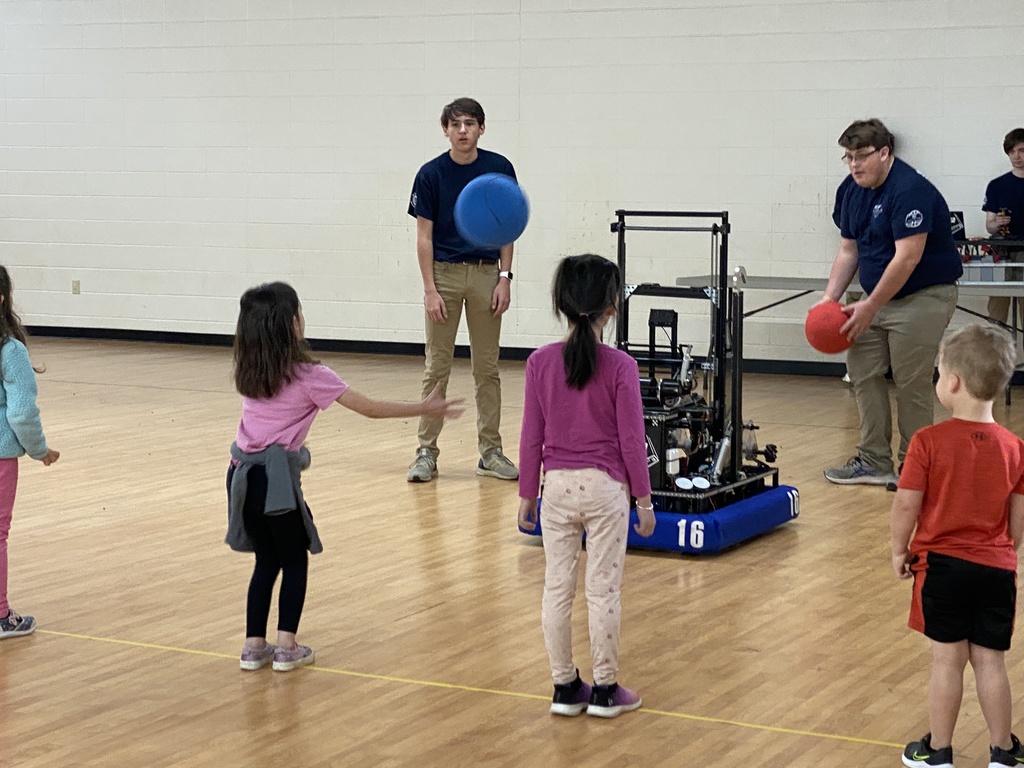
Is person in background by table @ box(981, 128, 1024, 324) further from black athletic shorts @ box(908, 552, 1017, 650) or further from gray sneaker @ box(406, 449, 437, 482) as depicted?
black athletic shorts @ box(908, 552, 1017, 650)

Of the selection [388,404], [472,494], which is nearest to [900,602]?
[388,404]

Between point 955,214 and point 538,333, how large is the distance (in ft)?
11.2

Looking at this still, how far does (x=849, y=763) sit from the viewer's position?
330cm

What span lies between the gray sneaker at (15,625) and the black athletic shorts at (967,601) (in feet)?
8.71

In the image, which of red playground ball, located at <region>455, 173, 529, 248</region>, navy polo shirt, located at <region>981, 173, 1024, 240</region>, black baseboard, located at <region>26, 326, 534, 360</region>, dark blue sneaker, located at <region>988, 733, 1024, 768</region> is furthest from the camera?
black baseboard, located at <region>26, 326, 534, 360</region>

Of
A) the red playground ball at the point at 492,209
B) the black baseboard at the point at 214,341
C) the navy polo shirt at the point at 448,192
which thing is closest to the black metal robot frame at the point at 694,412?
the red playground ball at the point at 492,209

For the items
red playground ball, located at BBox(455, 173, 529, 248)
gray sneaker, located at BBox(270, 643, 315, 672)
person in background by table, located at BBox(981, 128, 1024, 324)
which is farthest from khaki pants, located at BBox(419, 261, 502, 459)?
person in background by table, located at BBox(981, 128, 1024, 324)

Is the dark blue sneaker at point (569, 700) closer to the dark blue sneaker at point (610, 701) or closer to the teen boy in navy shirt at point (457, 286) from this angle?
the dark blue sneaker at point (610, 701)

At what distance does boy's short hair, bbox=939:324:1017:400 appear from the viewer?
3.06 metres

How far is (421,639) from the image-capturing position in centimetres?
433

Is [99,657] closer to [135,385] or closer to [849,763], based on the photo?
[849,763]

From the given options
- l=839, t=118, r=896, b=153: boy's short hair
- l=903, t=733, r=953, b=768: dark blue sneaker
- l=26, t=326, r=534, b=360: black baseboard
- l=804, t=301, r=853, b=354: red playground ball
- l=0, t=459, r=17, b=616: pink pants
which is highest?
l=839, t=118, r=896, b=153: boy's short hair

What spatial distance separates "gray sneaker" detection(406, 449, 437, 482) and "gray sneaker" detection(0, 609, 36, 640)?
264cm

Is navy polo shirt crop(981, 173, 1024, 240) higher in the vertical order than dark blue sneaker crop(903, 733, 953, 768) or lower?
higher
